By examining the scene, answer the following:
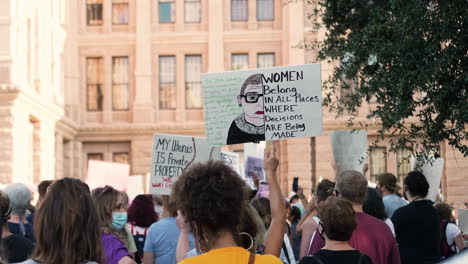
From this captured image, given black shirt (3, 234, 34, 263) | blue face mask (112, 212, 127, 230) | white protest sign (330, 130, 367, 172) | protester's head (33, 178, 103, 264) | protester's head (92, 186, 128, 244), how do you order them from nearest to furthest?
protester's head (33, 178, 103, 264) < black shirt (3, 234, 34, 263) < protester's head (92, 186, 128, 244) < blue face mask (112, 212, 127, 230) < white protest sign (330, 130, 367, 172)

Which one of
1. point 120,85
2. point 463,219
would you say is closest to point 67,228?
point 463,219

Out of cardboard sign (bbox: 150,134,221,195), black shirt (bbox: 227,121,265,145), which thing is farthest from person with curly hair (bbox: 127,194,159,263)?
black shirt (bbox: 227,121,265,145)

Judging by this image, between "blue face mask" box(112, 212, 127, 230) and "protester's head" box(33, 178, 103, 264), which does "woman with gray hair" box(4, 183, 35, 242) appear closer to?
"blue face mask" box(112, 212, 127, 230)

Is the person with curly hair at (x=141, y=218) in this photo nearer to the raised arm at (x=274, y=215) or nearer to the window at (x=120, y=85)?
the raised arm at (x=274, y=215)

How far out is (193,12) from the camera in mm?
35375

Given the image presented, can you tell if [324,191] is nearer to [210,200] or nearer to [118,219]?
[118,219]

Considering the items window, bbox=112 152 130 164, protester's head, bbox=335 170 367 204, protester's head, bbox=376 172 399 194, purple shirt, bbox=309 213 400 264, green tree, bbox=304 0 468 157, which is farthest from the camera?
window, bbox=112 152 130 164

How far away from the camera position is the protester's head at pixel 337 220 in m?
4.91

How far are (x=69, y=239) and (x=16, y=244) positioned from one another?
6.09 ft

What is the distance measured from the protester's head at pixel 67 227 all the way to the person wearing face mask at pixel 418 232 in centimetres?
401

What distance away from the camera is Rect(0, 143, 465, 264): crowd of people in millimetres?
3461

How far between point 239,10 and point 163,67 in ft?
12.9

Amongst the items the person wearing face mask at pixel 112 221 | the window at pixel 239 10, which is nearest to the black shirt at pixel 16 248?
the person wearing face mask at pixel 112 221

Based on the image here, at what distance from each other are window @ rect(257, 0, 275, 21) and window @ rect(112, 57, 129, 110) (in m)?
5.86
